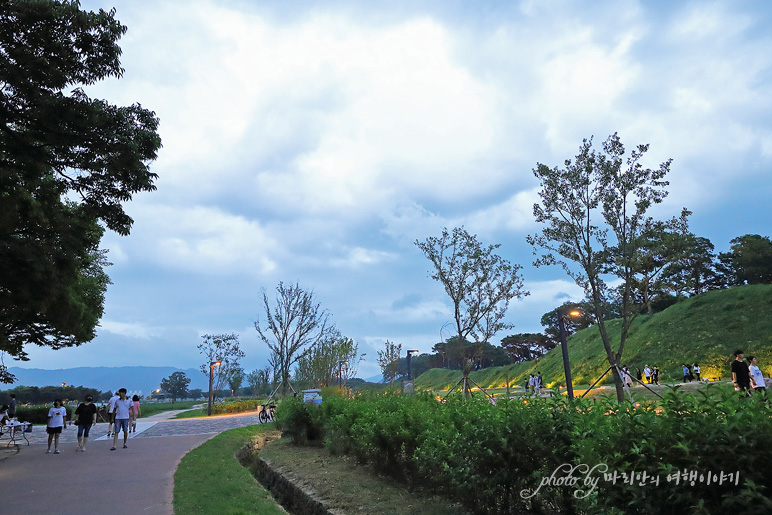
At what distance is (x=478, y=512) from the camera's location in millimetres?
5551

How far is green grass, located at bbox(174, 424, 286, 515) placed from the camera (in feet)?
Result: 22.1

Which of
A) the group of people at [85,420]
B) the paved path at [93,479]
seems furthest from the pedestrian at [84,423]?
the paved path at [93,479]

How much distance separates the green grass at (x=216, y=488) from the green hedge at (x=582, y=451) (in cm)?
210

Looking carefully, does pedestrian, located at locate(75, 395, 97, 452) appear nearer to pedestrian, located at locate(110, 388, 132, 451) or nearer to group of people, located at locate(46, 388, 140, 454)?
group of people, located at locate(46, 388, 140, 454)

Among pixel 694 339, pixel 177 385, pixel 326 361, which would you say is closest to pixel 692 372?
pixel 694 339

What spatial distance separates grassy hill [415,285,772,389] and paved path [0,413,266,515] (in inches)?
758

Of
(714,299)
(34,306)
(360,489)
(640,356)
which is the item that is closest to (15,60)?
(34,306)

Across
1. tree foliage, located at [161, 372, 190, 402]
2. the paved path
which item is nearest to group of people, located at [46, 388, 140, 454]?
the paved path

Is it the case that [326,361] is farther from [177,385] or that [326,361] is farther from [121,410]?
[177,385]

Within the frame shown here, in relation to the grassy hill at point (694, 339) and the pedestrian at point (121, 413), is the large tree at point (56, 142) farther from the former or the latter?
the grassy hill at point (694, 339)

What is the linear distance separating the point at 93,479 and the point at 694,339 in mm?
39301

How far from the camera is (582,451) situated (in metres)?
3.74

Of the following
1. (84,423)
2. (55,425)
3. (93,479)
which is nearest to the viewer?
(93,479)

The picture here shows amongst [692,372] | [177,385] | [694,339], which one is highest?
[694,339]
